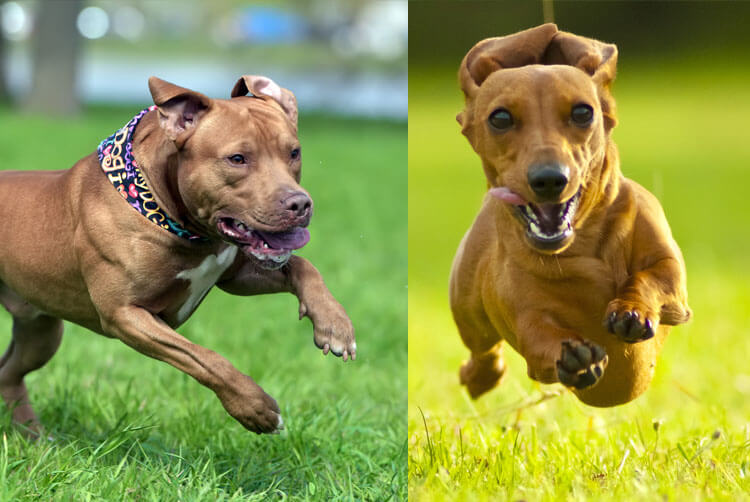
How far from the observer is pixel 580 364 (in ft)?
8.49

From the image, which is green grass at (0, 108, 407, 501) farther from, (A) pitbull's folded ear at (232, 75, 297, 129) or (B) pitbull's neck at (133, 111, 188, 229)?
(A) pitbull's folded ear at (232, 75, 297, 129)

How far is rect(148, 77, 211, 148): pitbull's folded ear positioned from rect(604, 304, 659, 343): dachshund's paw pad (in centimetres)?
154

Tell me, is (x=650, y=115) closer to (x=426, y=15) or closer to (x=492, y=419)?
(x=426, y=15)

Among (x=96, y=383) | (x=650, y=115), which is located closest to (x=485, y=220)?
(x=650, y=115)

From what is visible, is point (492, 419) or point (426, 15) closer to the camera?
point (426, 15)

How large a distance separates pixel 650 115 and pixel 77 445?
2.56 m

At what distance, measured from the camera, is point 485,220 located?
3.13 m

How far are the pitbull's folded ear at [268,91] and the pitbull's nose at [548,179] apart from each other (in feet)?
4.60

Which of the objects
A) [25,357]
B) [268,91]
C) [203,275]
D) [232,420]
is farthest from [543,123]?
[25,357]

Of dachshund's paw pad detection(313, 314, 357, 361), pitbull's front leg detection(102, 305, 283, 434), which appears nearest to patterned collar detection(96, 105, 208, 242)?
pitbull's front leg detection(102, 305, 283, 434)

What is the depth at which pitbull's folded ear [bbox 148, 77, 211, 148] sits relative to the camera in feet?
11.0

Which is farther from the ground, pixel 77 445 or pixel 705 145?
pixel 77 445

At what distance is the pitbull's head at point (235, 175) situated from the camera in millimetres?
3355

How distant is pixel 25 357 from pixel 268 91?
1767mm
